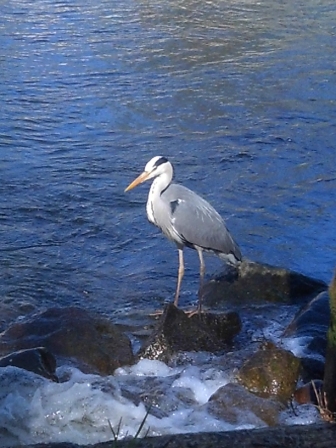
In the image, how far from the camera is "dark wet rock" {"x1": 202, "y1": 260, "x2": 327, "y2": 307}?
22.6 feet

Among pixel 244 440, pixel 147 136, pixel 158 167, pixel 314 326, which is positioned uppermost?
pixel 244 440

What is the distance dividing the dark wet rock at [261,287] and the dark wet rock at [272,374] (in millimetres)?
1424

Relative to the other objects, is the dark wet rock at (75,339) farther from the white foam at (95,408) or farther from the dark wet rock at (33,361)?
the dark wet rock at (33,361)

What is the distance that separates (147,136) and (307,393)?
21.6 feet

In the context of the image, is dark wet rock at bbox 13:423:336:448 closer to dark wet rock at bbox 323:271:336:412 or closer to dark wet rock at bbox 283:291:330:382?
dark wet rock at bbox 323:271:336:412

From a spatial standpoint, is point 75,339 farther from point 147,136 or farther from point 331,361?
point 147,136

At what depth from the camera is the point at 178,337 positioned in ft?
19.4

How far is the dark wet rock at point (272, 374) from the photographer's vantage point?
529 centimetres

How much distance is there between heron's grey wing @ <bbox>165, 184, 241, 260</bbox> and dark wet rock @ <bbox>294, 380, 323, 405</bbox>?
6.10 ft

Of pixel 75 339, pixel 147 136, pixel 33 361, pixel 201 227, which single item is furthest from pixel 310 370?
pixel 147 136

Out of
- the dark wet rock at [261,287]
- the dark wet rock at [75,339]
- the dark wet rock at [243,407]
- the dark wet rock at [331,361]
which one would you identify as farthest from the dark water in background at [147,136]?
the dark wet rock at [331,361]

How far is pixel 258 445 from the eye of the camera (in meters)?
3.63

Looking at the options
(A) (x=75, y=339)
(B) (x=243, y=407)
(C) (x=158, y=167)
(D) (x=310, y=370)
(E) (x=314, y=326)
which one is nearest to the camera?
(B) (x=243, y=407)

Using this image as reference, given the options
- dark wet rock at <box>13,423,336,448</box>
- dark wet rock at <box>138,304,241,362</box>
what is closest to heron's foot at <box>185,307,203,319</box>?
dark wet rock at <box>138,304,241,362</box>
